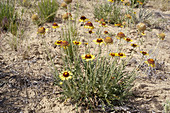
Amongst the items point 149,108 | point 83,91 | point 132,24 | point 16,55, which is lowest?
point 149,108

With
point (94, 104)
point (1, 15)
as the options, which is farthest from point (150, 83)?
point (1, 15)

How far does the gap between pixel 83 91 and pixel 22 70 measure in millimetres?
1125

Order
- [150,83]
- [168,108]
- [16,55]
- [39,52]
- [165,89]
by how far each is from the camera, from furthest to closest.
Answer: [39,52] < [16,55] < [150,83] < [165,89] < [168,108]

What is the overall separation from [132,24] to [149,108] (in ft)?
10.4

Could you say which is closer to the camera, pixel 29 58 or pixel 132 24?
pixel 29 58

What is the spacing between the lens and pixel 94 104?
6.14 feet

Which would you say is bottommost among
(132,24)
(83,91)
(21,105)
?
(21,105)

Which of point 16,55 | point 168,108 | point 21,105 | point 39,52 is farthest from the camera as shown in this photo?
point 39,52

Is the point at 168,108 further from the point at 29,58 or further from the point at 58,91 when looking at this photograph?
the point at 29,58

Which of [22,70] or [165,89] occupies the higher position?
[22,70]

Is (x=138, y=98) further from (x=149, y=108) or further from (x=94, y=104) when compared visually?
(x=94, y=104)

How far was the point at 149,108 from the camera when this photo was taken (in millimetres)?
1905

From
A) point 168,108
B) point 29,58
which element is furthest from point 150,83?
point 29,58

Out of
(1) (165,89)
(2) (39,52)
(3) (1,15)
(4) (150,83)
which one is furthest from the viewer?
(3) (1,15)
